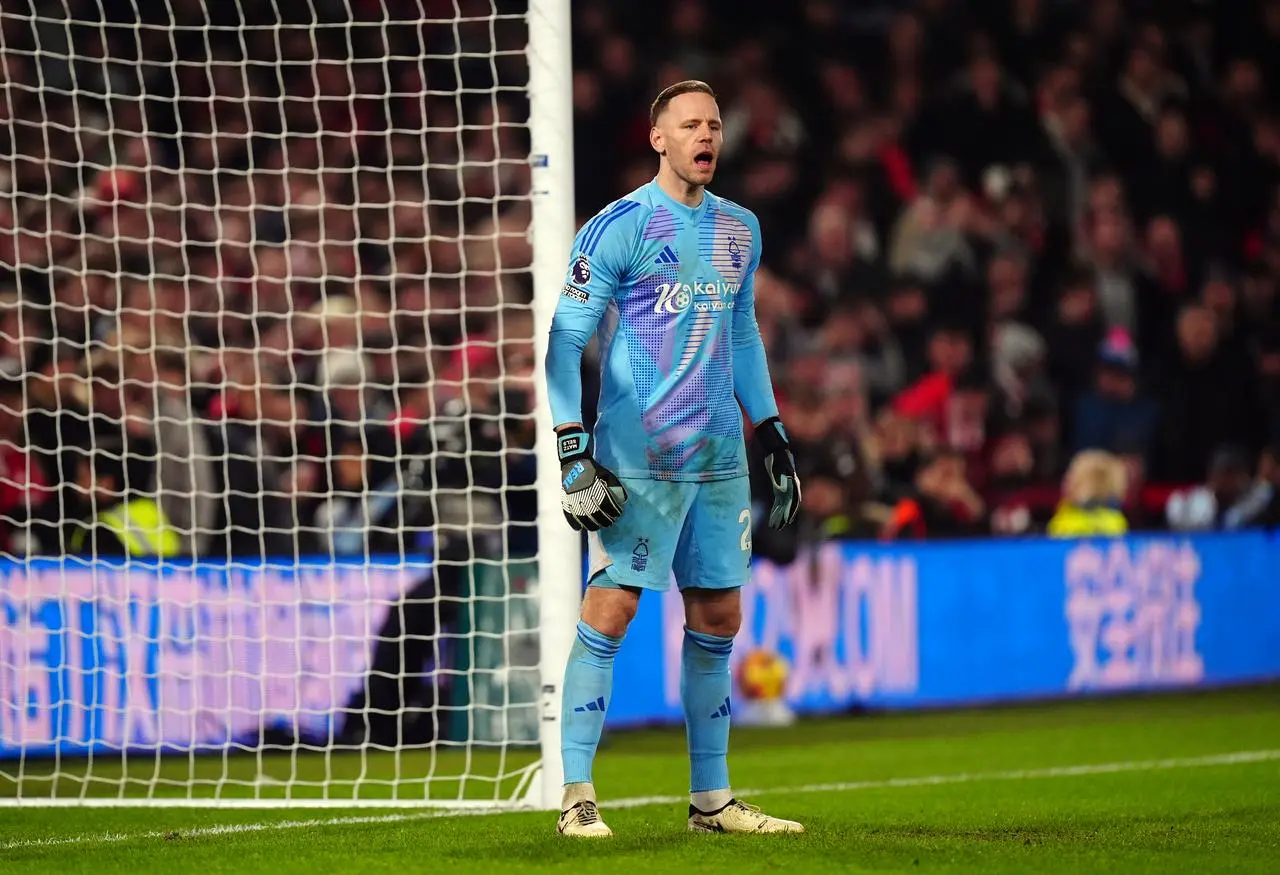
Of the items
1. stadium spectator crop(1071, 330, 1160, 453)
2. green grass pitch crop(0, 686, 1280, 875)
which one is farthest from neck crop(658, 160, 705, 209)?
stadium spectator crop(1071, 330, 1160, 453)

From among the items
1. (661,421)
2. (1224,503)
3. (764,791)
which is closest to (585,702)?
(661,421)

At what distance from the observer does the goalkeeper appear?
557 centimetres

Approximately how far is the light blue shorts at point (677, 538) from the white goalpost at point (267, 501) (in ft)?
4.34

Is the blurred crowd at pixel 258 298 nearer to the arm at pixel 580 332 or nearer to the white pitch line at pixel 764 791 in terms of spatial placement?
the white pitch line at pixel 764 791

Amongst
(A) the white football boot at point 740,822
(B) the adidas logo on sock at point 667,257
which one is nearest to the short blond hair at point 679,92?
(B) the adidas logo on sock at point 667,257

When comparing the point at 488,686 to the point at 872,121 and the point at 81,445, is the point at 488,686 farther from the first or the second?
the point at 872,121

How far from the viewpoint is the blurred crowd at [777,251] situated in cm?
1007

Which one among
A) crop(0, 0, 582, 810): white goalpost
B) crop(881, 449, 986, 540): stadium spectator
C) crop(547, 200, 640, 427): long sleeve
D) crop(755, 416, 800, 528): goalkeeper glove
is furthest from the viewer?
crop(881, 449, 986, 540): stadium spectator

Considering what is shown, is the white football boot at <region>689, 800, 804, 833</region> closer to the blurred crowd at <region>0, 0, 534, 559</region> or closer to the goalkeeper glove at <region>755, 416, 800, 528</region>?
the goalkeeper glove at <region>755, 416, 800, 528</region>

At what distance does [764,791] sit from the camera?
7840mm

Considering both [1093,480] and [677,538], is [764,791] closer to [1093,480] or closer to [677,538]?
[677,538]

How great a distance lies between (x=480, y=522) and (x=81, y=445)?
1.99 m

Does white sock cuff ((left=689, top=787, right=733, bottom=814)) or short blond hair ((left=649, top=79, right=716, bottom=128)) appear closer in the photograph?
short blond hair ((left=649, top=79, right=716, bottom=128))

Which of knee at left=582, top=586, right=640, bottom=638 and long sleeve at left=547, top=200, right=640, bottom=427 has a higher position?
long sleeve at left=547, top=200, right=640, bottom=427
